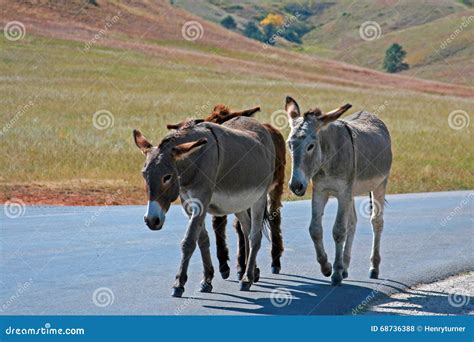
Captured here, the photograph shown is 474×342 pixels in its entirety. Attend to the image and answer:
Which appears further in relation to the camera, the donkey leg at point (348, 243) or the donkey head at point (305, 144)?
the donkey leg at point (348, 243)

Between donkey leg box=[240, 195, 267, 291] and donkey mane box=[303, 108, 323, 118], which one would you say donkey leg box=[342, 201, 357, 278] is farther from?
donkey mane box=[303, 108, 323, 118]

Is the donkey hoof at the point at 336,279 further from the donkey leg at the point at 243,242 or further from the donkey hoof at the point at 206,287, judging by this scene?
the donkey hoof at the point at 206,287

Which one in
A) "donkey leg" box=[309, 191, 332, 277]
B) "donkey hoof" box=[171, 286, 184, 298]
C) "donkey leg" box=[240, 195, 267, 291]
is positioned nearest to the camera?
"donkey hoof" box=[171, 286, 184, 298]

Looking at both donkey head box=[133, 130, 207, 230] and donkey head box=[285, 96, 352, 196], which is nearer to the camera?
donkey head box=[133, 130, 207, 230]

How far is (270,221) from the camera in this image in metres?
12.3

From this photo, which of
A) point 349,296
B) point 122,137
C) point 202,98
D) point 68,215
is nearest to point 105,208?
point 68,215

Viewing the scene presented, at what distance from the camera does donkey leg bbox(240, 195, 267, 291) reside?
11062 mm

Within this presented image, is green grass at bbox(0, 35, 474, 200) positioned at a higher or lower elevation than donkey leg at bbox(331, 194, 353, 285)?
lower

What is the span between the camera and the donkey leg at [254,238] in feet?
36.3

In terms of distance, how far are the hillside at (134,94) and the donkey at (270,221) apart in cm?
996

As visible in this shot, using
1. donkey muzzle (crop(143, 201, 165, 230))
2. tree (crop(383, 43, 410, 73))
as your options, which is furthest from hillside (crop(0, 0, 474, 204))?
tree (crop(383, 43, 410, 73))

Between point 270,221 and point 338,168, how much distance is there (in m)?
1.37

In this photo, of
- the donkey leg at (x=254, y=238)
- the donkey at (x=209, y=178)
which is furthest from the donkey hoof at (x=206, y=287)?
the donkey leg at (x=254, y=238)

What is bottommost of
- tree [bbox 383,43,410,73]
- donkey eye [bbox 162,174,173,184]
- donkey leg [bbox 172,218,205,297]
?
tree [bbox 383,43,410,73]
